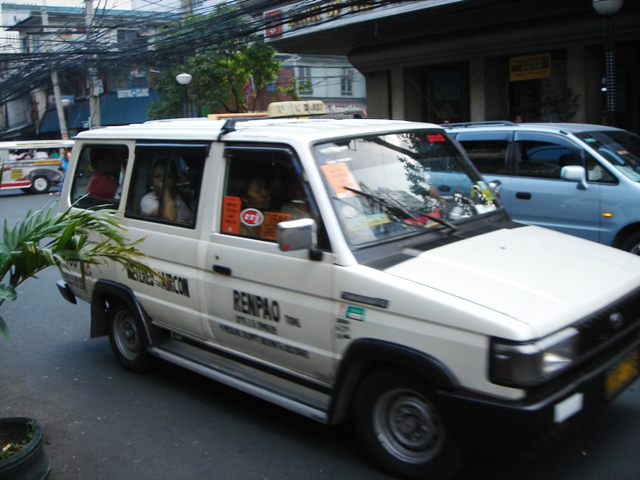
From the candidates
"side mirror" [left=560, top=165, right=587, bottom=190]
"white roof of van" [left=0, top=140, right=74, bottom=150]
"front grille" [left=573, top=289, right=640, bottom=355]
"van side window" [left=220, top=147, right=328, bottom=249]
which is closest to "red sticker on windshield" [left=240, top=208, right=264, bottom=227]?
"van side window" [left=220, top=147, right=328, bottom=249]

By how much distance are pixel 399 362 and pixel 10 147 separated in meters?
26.8

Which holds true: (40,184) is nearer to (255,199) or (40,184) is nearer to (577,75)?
(577,75)

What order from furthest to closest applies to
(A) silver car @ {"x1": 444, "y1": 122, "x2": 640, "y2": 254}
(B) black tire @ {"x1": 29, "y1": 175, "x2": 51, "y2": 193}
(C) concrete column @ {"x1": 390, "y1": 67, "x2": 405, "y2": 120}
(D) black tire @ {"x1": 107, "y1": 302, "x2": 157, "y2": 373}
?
(B) black tire @ {"x1": 29, "y1": 175, "x2": 51, "y2": 193} → (C) concrete column @ {"x1": 390, "y1": 67, "x2": 405, "y2": 120} → (A) silver car @ {"x1": 444, "y1": 122, "x2": 640, "y2": 254} → (D) black tire @ {"x1": 107, "y1": 302, "x2": 157, "y2": 373}

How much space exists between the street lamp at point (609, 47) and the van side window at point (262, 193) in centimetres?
780

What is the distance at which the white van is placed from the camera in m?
3.08

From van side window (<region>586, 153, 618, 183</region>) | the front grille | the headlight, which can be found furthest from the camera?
van side window (<region>586, 153, 618, 183</region>)

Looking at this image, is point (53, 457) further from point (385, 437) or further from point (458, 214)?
point (458, 214)

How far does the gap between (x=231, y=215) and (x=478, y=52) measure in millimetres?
13883

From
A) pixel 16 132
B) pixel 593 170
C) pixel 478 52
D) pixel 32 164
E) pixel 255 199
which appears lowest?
pixel 255 199

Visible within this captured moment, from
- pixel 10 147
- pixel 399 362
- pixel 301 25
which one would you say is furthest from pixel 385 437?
pixel 10 147

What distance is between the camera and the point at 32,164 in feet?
88.5

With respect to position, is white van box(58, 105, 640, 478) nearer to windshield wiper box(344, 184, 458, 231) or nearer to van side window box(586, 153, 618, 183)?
windshield wiper box(344, 184, 458, 231)

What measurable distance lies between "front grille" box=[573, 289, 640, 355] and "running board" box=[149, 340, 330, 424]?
145 cm

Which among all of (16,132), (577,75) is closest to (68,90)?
(16,132)
